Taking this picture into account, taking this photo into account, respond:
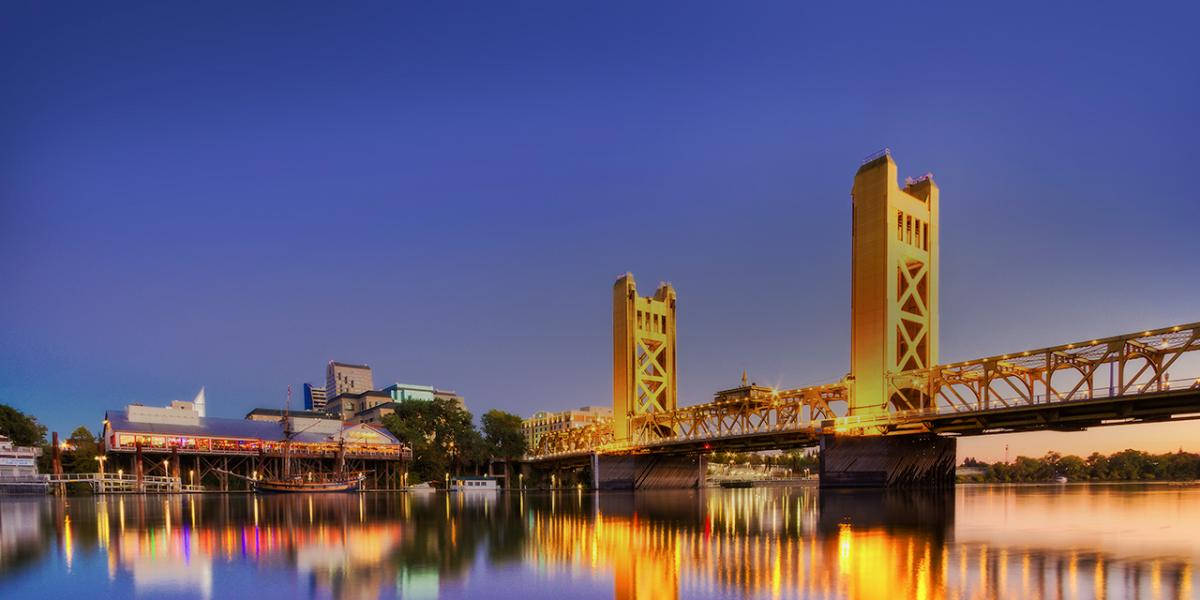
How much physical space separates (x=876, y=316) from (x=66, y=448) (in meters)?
95.1

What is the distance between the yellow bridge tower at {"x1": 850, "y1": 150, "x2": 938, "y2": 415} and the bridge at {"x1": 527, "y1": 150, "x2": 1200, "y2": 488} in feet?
0.33

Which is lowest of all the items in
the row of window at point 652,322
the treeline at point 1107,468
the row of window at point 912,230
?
the treeline at point 1107,468

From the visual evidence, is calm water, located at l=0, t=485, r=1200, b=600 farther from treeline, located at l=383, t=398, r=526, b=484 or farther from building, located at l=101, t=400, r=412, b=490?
treeline, located at l=383, t=398, r=526, b=484

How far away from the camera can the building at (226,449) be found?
8450 centimetres

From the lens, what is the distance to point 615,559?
61.8 feet

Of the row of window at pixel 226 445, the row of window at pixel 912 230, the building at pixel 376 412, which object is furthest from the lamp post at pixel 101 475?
the row of window at pixel 912 230

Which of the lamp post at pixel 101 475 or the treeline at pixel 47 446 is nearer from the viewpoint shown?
the lamp post at pixel 101 475

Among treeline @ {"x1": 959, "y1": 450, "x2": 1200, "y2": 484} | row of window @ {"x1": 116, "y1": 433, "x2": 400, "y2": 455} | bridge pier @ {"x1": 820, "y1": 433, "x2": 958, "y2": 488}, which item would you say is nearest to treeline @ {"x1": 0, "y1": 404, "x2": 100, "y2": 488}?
row of window @ {"x1": 116, "y1": 433, "x2": 400, "y2": 455}

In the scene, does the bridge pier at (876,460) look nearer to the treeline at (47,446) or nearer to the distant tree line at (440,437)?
the distant tree line at (440,437)

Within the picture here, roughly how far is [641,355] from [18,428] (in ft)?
256

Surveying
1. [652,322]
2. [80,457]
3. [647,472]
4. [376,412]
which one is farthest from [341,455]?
[376,412]

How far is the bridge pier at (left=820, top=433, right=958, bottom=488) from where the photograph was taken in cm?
5656

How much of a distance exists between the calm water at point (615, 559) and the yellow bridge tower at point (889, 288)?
25384mm

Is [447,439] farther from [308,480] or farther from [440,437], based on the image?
[308,480]
